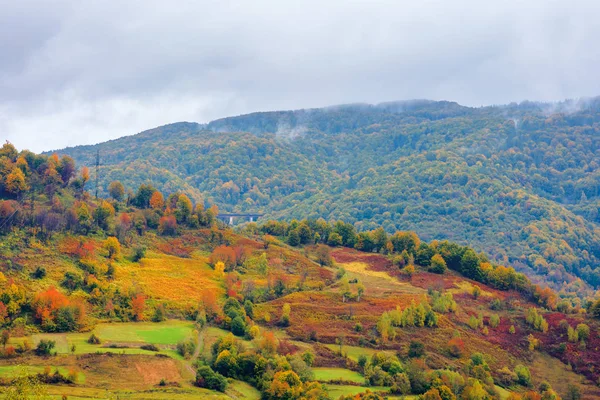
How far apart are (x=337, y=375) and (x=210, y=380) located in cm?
1957

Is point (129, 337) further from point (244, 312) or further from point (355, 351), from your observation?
point (355, 351)

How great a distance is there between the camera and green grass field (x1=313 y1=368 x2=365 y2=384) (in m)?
90.3

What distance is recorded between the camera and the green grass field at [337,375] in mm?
90312

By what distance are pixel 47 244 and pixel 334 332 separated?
50.7m

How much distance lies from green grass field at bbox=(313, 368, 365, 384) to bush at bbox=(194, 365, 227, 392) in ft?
44.9

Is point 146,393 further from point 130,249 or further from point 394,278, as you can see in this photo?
point 394,278

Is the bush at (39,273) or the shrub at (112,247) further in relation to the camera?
the shrub at (112,247)

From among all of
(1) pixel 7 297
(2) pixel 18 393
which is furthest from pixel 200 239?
(2) pixel 18 393

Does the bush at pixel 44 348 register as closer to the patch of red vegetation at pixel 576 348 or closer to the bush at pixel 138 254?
the bush at pixel 138 254

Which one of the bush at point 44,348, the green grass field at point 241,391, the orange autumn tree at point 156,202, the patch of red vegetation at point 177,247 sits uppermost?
the orange autumn tree at point 156,202

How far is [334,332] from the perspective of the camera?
110125mm

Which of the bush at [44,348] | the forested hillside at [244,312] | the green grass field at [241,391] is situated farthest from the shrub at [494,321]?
the bush at [44,348]

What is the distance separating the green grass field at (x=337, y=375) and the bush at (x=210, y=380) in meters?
13.7

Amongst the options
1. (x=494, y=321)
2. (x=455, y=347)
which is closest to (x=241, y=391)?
(x=455, y=347)
